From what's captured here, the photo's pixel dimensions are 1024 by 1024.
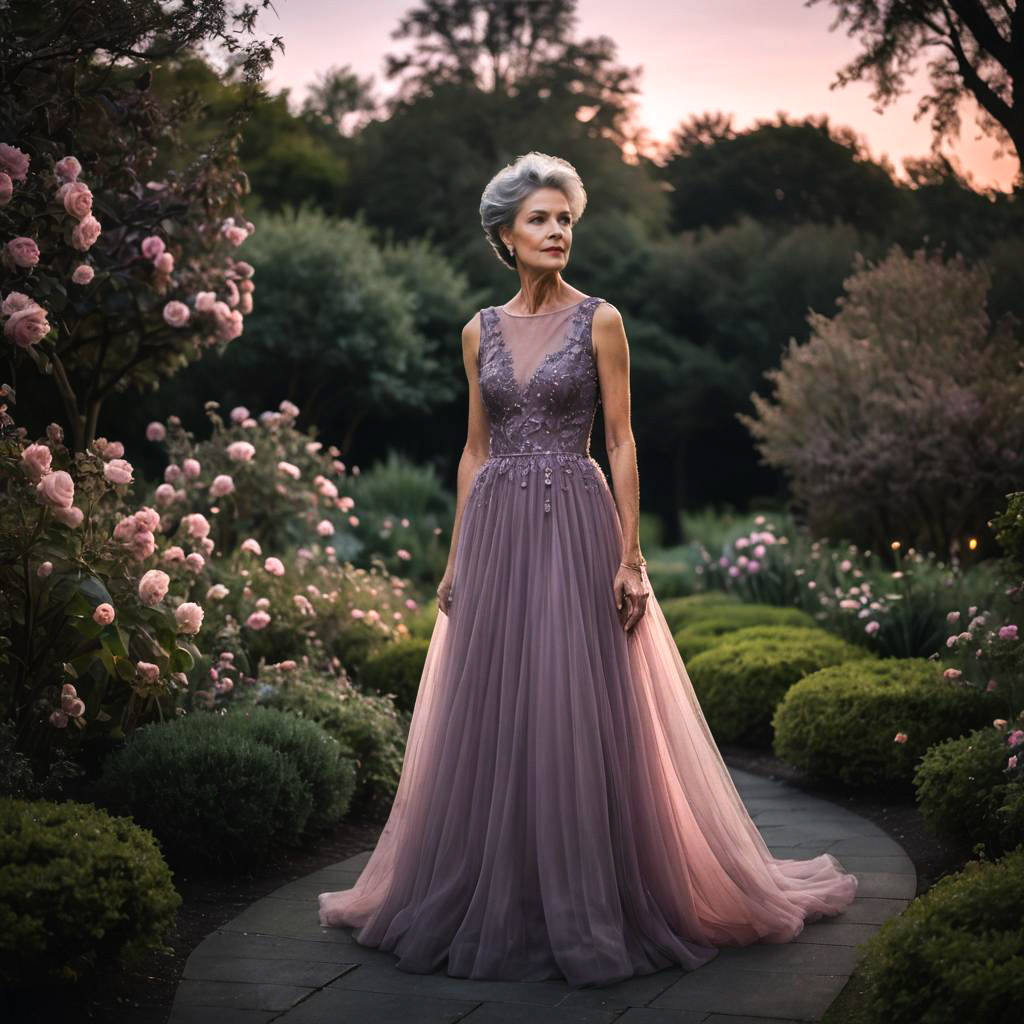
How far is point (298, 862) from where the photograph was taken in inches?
195

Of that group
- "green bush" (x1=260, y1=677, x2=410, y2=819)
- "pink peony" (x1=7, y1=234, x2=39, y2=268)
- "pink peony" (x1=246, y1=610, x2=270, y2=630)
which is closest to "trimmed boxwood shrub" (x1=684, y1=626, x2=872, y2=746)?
"green bush" (x1=260, y1=677, x2=410, y2=819)

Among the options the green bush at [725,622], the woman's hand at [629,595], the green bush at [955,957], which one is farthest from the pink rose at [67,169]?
the green bush at [725,622]

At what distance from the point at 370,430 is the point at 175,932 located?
15.6 metres

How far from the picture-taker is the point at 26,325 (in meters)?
4.40

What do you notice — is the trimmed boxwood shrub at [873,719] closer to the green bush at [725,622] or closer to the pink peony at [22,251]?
the green bush at [725,622]

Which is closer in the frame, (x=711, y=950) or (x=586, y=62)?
(x=711, y=950)

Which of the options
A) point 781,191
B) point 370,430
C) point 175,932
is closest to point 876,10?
point 175,932

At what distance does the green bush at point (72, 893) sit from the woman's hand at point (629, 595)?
1.49 meters

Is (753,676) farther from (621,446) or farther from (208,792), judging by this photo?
(621,446)

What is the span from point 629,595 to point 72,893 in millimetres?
1715

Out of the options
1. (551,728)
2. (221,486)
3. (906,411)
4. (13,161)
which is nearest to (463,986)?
(551,728)

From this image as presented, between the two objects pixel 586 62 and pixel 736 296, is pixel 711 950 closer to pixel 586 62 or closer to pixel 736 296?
pixel 736 296

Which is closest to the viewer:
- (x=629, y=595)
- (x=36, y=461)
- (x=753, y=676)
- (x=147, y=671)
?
(x=629, y=595)

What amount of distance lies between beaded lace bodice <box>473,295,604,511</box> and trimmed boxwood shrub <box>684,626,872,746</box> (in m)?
3.62
